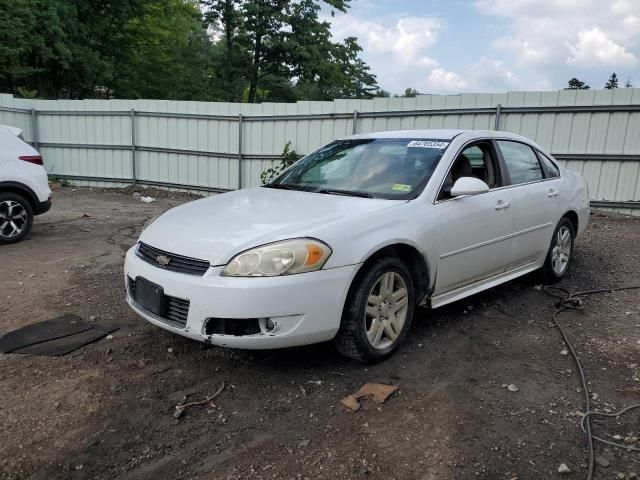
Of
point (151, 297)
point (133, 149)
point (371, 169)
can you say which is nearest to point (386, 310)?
point (371, 169)

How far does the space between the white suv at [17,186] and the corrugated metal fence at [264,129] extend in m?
5.38

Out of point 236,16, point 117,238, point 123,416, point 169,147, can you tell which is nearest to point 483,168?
point 123,416

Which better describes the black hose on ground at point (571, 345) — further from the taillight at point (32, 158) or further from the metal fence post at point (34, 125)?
the metal fence post at point (34, 125)

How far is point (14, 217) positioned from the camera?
6598 mm

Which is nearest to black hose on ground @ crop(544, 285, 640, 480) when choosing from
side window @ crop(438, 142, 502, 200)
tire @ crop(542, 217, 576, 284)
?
tire @ crop(542, 217, 576, 284)

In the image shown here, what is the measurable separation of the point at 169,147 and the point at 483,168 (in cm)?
990

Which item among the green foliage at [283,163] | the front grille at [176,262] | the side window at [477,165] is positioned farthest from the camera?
the green foliage at [283,163]

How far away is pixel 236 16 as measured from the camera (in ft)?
78.2

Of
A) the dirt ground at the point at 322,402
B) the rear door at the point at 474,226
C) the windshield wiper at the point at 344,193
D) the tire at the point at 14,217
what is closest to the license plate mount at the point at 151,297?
the dirt ground at the point at 322,402

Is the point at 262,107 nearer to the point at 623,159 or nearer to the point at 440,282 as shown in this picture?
the point at 623,159

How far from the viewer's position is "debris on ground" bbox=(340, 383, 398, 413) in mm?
2791

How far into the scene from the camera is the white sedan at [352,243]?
110 inches

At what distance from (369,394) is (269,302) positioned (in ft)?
2.60

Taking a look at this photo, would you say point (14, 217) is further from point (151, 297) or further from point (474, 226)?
point (474, 226)
